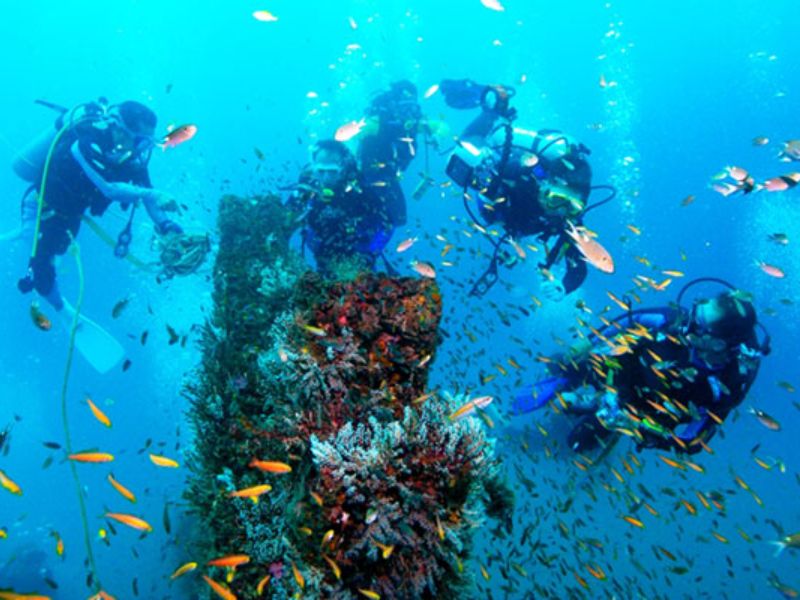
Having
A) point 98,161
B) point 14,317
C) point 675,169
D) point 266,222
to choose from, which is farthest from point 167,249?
point 675,169

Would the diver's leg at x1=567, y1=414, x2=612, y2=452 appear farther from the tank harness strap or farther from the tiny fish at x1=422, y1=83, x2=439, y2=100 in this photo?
the tank harness strap

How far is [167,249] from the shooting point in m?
6.99

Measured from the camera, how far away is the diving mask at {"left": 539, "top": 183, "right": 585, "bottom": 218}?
5.88 m

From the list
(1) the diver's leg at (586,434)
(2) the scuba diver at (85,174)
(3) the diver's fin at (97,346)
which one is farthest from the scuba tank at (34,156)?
(1) the diver's leg at (586,434)

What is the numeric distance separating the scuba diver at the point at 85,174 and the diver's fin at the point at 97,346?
2.77 m

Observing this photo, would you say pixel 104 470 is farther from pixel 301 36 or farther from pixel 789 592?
pixel 301 36

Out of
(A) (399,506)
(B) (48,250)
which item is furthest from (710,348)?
(B) (48,250)

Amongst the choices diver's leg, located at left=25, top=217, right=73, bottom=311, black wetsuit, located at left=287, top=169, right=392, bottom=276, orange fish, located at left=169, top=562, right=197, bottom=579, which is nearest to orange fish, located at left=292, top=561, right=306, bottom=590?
orange fish, located at left=169, top=562, right=197, bottom=579

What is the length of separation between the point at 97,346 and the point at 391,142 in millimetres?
9826

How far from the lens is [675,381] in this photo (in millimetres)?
6156

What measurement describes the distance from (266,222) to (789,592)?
28.6 ft

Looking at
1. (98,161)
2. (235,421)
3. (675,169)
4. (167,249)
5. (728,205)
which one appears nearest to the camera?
(235,421)

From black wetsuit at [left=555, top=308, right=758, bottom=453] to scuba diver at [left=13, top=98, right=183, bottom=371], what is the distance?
25.4ft

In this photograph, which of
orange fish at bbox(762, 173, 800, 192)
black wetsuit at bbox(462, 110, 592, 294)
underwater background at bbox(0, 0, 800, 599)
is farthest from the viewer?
underwater background at bbox(0, 0, 800, 599)
